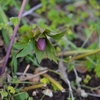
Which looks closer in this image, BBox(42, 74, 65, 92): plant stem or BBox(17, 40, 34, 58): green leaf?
BBox(17, 40, 34, 58): green leaf

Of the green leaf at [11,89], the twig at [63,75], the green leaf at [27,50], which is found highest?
the green leaf at [27,50]

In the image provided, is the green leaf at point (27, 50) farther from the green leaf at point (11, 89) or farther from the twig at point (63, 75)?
the twig at point (63, 75)

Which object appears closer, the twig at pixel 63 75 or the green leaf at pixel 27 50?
the green leaf at pixel 27 50

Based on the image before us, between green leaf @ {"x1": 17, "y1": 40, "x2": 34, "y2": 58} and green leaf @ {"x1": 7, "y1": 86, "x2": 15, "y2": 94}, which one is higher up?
green leaf @ {"x1": 17, "y1": 40, "x2": 34, "y2": 58}

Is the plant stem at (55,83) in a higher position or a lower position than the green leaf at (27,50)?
lower

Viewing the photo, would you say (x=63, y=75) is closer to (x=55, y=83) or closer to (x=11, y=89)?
(x=55, y=83)

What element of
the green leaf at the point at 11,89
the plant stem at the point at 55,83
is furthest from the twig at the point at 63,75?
the green leaf at the point at 11,89

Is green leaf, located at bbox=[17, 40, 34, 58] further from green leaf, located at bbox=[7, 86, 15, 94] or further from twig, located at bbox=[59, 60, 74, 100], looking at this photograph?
twig, located at bbox=[59, 60, 74, 100]

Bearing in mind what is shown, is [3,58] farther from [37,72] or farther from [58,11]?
[58,11]

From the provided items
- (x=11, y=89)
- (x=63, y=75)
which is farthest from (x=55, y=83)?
(x=11, y=89)

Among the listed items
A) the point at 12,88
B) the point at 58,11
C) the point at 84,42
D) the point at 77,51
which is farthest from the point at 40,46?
the point at 58,11

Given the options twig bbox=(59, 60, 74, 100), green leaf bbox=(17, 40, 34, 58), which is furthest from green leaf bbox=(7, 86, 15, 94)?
twig bbox=(59, 60, 74, 100)
